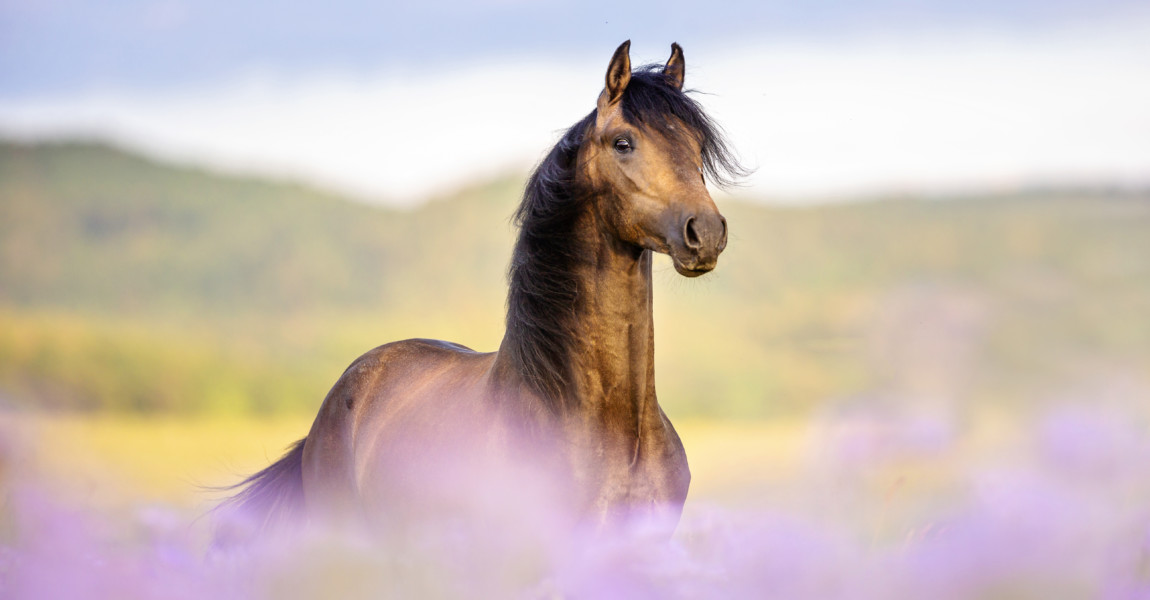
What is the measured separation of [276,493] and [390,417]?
1.36m

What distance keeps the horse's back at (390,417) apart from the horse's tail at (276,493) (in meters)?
0.25

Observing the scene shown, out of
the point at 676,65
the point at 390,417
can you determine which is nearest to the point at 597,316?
the point at 676,65

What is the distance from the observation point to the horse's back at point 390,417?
4.68 metres

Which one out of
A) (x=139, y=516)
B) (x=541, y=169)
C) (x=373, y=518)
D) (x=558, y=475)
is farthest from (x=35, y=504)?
(x=373, y=518)

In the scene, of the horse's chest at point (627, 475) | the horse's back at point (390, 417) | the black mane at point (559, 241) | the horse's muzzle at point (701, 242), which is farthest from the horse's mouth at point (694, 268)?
the horse's back at point (390, 417)

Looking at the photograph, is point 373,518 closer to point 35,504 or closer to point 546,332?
point 546,332

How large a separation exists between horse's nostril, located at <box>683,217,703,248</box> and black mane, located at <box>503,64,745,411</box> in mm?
530

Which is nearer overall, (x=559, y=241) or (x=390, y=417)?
(x=559, y=241)

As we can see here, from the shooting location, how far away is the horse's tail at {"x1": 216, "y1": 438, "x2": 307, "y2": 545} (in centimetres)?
595

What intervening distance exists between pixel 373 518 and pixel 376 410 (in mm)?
620

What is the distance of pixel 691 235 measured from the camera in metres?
3.80

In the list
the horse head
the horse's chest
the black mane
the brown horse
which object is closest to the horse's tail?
the brown horse

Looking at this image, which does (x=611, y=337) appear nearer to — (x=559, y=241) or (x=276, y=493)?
(x=559, y=241)

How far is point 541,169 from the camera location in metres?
4.57
